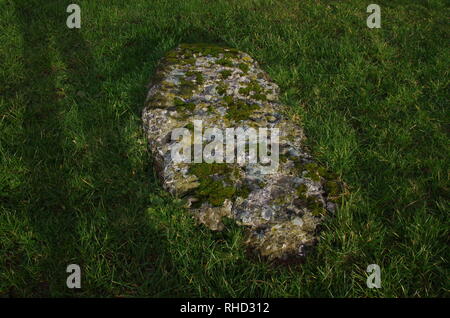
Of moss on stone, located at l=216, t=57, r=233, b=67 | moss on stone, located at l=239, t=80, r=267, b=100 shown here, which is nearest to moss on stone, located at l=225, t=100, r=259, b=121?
moss on stone, located at l=239, t=80, r=267, b=100

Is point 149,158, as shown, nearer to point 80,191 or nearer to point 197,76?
point 80,191

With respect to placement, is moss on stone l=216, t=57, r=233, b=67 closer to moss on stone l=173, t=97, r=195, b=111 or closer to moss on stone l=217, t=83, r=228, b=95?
moss on stone l=217, t=83, r=228, b=95

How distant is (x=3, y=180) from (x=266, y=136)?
8.57 feet

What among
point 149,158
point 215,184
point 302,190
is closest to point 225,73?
point 149,158

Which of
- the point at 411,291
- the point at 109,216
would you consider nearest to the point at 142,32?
the point at 109,216

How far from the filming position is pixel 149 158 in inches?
141

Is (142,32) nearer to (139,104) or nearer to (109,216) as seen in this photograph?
(139,104)

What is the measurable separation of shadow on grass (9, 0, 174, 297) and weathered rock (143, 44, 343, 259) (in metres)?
0.44

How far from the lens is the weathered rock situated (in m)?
2.81

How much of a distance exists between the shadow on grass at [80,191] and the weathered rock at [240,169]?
44cm

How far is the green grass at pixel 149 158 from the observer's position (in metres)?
2.57

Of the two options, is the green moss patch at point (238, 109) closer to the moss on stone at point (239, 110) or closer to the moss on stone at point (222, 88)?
the moss on stone at point (239, 110)

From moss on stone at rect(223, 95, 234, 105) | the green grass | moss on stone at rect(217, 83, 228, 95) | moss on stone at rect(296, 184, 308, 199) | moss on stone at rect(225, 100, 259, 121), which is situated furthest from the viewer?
moss on stone at rect(217, 83, 228, 95)

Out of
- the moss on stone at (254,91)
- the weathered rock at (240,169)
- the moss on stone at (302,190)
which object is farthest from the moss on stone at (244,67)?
the moss on stone at (302,190)
